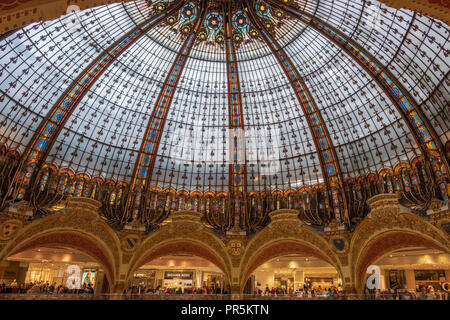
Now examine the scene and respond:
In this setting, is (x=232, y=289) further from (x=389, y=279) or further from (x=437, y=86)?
(x=437, y=86)

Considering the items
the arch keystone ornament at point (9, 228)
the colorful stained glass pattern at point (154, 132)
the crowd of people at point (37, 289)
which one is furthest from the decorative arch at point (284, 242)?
the arch keystone ornament at point (9, 228)

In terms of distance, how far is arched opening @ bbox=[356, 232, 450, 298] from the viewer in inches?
938

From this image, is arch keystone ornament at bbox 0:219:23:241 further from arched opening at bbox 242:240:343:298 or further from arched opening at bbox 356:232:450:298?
arched opening at bbox 356:232:450:298

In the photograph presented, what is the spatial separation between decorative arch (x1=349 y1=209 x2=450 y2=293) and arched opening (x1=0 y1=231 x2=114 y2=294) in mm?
20517

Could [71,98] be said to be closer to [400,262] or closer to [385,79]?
[385,79]

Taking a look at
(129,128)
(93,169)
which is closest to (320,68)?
(129,128)

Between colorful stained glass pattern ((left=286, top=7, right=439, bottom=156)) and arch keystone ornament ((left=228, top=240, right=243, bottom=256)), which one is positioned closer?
colorful stained glass pattern ((left=286, top=7, right=439, bottom=156))

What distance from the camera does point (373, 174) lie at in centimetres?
2583

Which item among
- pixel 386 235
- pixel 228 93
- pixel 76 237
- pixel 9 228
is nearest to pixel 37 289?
pixel 9 228

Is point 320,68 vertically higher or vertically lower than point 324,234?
higher

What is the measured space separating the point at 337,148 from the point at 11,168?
26.8 m

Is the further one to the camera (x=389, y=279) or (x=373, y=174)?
(x=389, y=279)

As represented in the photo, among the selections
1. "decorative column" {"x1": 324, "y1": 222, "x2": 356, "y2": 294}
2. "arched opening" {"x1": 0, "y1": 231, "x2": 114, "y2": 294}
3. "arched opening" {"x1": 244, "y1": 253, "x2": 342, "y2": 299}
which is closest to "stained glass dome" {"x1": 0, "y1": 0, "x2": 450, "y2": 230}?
"decorative column" {"x1": 324, "y1": 222, "x2": 356, "y2": 294}

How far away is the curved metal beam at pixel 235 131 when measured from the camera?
29.1 metres
